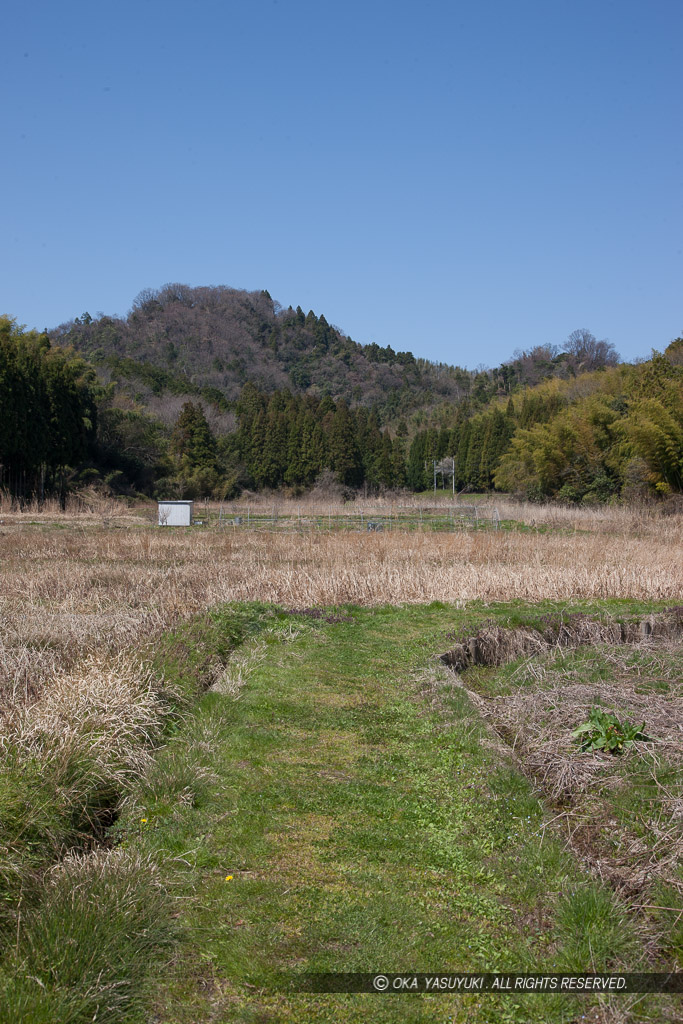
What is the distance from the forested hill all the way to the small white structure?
2477 inches

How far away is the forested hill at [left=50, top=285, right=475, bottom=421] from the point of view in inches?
4006

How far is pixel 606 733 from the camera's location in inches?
183

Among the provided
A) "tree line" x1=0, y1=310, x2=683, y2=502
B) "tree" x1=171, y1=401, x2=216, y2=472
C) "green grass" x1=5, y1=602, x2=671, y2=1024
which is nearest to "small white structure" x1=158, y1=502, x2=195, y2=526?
"tree line" x1=0, y1=310, x2=683, y2=502

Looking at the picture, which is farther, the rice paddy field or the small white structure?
the small white structure

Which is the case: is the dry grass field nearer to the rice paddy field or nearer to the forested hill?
the rice paddy field

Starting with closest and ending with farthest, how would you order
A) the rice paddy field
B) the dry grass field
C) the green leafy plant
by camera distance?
the rice paddy field, the green leafy plant, the dry grass field

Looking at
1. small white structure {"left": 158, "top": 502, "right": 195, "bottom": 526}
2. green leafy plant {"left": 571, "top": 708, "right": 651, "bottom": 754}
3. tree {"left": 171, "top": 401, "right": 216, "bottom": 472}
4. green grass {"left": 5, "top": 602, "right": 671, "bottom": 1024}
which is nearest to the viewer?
green grass {"left": 5, "top": 602, "right": 671, "bottom": 1024}

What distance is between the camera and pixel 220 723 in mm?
5473

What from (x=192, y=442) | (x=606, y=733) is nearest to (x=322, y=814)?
(x=606, y=733)

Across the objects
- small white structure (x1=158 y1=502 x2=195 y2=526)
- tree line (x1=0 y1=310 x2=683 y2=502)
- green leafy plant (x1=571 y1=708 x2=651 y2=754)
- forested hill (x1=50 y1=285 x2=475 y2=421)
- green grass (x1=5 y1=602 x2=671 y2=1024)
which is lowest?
green grass (x1=5 y1=602 x2=671 y2=1024)

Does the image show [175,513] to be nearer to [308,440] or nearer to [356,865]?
[356,865]

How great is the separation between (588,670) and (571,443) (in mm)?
30031

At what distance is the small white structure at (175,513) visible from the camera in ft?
88.0

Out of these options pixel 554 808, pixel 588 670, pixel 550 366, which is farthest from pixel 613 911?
pixel 550 366
